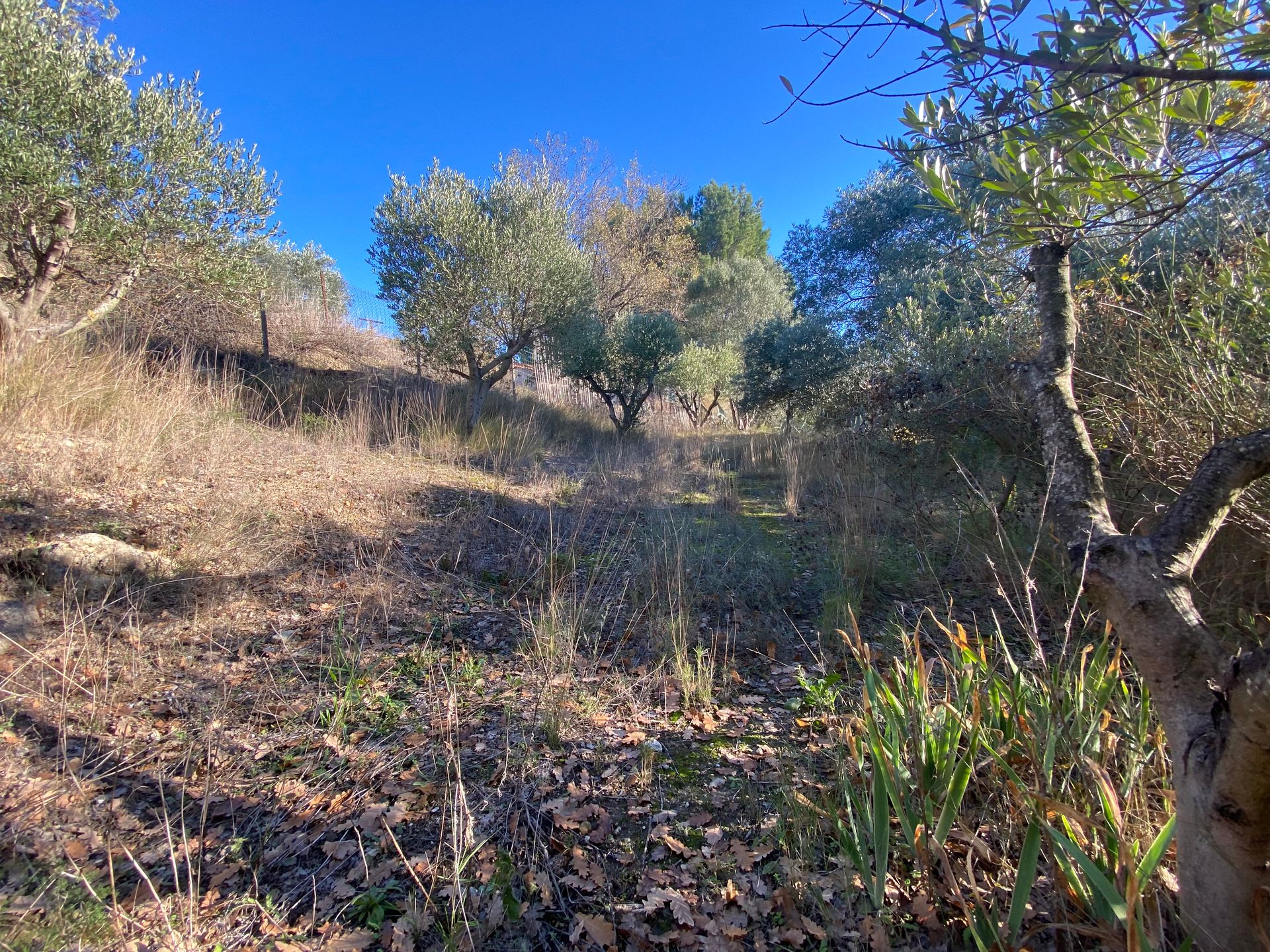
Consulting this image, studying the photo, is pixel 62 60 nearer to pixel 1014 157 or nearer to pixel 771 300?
pixel 1014 157

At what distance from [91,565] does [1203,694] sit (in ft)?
16.0

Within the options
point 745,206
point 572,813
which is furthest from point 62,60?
point 745,206

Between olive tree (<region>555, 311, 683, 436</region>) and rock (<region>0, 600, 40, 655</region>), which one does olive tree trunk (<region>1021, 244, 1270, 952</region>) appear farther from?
olive tree (<region>555, 311, 683, 436</region>)

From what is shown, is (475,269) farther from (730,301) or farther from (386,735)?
(730,301)

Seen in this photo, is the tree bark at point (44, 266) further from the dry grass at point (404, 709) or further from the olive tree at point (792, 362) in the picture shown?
the olive tree at point (792, 362)

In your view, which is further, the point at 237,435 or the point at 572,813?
the point at 237,435

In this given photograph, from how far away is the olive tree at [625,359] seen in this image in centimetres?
1266

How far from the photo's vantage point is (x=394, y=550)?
443cm

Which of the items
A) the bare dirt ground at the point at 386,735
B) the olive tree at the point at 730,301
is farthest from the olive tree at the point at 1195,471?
the olive tree at the point at 730,301

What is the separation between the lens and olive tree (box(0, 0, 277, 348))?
17.1 ft

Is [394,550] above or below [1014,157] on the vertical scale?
below

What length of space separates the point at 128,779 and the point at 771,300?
23.4 m

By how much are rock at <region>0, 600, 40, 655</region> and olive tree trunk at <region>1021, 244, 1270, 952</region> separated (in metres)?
4.31

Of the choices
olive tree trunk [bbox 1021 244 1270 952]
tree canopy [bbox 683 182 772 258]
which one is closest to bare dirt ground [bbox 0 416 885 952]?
olive tree trunk [bbox 1021 244 1270 952]
